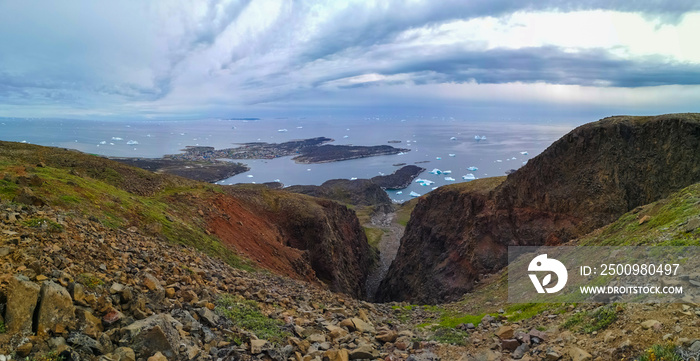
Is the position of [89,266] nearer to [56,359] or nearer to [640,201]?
[56,359]

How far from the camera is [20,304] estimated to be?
651 centimetres

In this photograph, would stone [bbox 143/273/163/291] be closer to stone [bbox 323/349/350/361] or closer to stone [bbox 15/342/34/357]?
stone [bbox 15/342/34/357]

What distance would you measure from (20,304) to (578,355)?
11.0 meters

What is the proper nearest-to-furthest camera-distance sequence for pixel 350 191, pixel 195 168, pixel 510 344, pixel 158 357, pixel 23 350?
pixel 23 350, pixel 158 357, pixel 510 344, pixel 350 191, pixel 195 168

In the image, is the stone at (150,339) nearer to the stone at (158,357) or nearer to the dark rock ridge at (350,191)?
the stone at (158,357)

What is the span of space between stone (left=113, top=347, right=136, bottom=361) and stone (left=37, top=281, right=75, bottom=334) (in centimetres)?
107

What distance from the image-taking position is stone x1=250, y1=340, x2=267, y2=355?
29.0 ft

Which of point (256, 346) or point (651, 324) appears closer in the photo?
point (651, 324)

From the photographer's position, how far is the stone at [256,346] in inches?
348

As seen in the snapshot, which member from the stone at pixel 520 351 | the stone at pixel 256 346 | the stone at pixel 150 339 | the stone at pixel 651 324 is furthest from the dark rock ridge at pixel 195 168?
the stone at pixel 651 324

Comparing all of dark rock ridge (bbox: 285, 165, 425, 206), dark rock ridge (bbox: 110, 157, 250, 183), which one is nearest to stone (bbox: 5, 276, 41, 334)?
dark rock ridge (bbox: 285, 165, 425, 206)

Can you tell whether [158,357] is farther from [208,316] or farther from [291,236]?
[291,236]

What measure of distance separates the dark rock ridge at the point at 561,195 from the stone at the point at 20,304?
3281 centimetres

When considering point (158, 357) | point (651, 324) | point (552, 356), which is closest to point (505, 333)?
point (552, 356)
